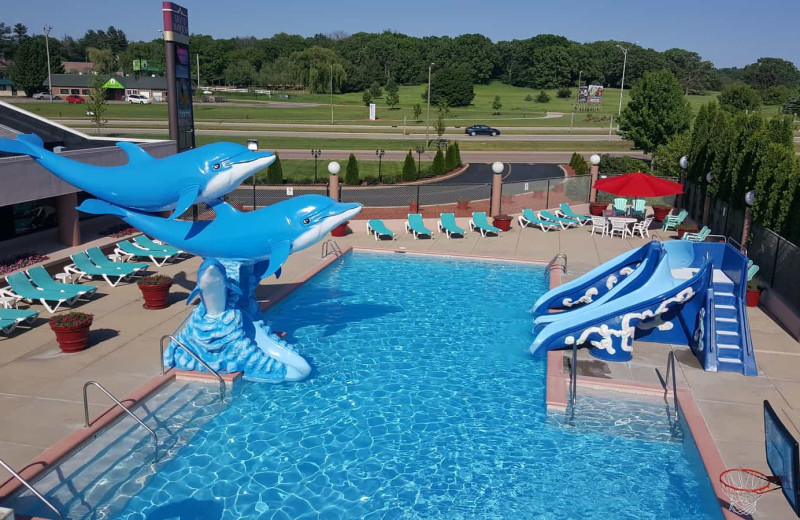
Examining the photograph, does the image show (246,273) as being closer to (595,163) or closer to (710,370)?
(710,370)

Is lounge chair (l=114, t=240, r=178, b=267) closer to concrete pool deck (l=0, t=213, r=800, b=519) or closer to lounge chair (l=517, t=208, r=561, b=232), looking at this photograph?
concrete pool deck (l=0, t=213, r=800, b=519)

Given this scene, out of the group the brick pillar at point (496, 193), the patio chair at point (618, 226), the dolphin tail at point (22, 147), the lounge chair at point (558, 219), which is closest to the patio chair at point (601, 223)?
the patio chair at point (618, 226)

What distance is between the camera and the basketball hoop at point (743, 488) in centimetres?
871

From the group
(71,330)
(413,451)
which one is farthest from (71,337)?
(413,451)

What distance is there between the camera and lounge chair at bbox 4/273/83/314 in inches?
620

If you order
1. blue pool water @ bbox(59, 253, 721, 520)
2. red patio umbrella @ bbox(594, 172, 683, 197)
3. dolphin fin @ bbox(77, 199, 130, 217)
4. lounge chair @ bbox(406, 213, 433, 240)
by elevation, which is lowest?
blue pool water @ bbox(59, 253, 721, 520)

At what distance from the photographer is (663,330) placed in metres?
15.0

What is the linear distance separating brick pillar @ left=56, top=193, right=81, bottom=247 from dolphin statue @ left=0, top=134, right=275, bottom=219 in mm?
8300

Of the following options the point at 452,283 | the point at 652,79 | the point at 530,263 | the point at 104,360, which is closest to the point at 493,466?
the point at 104,360

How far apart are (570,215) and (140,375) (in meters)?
19.9

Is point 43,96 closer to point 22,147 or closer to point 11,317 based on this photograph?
point 11,317

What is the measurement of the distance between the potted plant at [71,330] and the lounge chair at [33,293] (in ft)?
8.79

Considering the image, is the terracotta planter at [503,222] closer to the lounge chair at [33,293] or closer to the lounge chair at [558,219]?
the lounge chair at [558,219]

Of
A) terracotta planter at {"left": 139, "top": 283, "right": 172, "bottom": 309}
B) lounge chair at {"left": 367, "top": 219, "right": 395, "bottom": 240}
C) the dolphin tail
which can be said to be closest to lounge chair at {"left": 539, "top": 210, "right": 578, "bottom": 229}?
lounge chair at {"left": 367, "top": 219, "right": 395, "bottom": 240}
